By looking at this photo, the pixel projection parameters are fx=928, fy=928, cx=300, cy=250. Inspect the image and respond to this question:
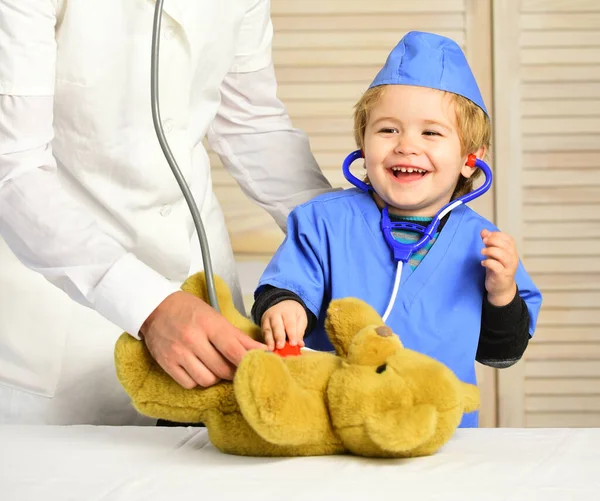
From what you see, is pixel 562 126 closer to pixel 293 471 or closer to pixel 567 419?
pixel 567 419

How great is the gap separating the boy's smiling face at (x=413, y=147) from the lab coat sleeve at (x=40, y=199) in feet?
1.36

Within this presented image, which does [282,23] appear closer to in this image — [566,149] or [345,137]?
[345,137]

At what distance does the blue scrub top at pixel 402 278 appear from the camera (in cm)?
136

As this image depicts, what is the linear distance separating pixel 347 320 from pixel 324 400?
138 millimetres

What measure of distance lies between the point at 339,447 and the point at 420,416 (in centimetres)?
13

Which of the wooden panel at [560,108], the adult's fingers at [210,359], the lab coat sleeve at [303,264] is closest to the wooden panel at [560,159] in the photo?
the wooden panel at [560,108]

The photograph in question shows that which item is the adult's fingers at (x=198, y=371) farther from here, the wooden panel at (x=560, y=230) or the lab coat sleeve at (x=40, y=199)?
the wooden panel at (x=560, y=230)

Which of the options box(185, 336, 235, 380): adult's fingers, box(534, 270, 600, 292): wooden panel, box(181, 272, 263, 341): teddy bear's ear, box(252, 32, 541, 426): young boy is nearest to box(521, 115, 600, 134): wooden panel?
box(534, 270, 600, 292): wooden panel

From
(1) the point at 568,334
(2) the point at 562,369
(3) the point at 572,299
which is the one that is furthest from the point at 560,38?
(2) the point at 562,369

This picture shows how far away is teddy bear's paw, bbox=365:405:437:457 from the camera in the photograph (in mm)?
966

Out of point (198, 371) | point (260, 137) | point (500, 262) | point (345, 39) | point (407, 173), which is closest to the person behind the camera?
point (198, 371)

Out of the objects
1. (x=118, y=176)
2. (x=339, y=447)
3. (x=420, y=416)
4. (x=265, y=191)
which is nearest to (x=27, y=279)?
(x=118, y=176)

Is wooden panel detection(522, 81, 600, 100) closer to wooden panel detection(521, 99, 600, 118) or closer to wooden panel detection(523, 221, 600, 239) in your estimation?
wooden panel detection(521, 99, 600, 118)

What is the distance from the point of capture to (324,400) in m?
1.04
